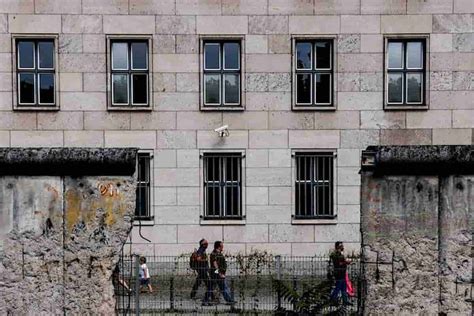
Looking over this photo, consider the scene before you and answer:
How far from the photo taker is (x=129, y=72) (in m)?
20.3

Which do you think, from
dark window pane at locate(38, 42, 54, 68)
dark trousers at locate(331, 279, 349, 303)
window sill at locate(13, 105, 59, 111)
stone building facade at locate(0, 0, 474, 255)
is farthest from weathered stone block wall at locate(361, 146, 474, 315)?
dark window pane at locate(38, 42, 54, 68)

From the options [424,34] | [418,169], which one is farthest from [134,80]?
[418,169]

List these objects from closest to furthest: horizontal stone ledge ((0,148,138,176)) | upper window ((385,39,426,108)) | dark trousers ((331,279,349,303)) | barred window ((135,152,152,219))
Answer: horizontal stone ledge ((0,148,138,176)) → dark trousers ((331,279,349,303)) → barred window ((135,152,152,219)) → upper window ((385,39,426,108))

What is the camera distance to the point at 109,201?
8422mm

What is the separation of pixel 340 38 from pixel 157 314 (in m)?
12.8

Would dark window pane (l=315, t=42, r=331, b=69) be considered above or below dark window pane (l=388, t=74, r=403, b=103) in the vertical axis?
above

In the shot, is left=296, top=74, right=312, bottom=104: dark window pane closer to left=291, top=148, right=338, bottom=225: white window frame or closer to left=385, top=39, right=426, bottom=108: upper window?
left=291, top=148, right=338, bottom=225: white window frame

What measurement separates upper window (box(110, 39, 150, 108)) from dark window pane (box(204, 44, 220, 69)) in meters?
1.83

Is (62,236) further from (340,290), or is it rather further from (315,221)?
(315,221)

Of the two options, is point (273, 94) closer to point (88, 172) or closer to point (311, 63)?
point (311, 63)

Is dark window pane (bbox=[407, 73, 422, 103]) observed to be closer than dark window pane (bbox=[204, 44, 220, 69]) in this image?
No

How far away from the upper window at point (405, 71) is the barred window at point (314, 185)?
288cm

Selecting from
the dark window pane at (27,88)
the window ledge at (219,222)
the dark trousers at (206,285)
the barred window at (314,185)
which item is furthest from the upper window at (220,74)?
the dark trousers at (206,285)

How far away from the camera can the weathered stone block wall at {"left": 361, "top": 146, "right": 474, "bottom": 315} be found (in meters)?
8.36
